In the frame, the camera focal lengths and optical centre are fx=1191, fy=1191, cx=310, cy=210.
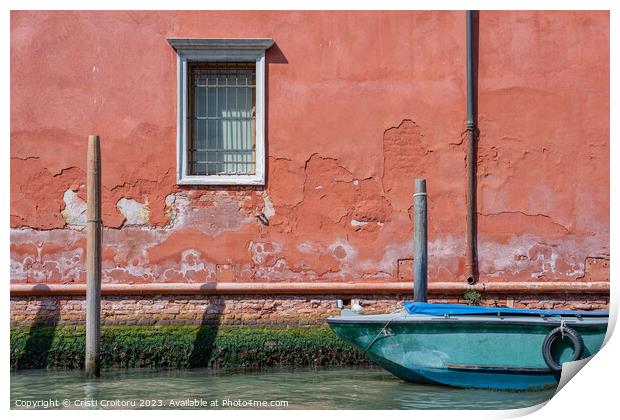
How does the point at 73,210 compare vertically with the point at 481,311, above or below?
above

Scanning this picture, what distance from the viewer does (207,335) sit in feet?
38.4

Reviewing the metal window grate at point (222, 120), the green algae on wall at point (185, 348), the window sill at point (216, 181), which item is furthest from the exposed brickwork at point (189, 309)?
the metal window grate at point (222, 120)

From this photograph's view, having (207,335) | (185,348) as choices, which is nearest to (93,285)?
(185,348)

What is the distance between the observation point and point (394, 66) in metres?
12.2

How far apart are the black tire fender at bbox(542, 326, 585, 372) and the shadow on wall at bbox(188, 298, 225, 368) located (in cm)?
332

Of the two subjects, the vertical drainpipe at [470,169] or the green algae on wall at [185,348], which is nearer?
the green algae on wall at [185,348]

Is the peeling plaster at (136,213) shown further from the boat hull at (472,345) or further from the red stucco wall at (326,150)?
the boat hull at (472,345)

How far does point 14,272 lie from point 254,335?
2.53 meters

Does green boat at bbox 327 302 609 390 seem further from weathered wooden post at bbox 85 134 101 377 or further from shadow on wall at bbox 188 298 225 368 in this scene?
weathered wooden post at bbox 85 134 101 377

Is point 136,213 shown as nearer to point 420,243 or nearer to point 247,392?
point 247,392

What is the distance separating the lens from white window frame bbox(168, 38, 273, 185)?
1203cm

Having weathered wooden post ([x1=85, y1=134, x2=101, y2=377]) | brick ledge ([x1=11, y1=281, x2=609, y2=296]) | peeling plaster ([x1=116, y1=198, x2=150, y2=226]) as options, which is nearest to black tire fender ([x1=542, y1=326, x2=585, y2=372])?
brick ledge ([x1=11, y1=281, x2=609, y2=296])

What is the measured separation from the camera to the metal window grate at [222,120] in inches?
481

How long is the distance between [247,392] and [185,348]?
1717 mm
